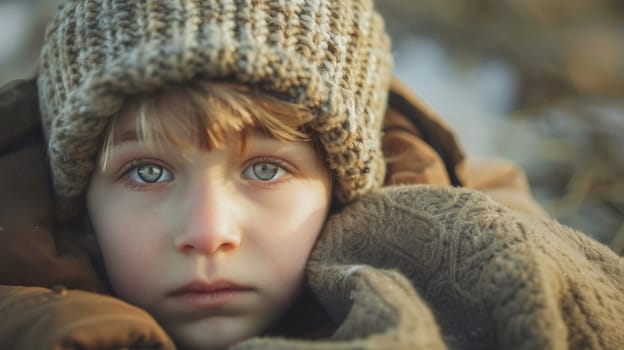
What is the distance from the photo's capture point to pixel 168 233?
98 cm

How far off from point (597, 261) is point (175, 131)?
66cm

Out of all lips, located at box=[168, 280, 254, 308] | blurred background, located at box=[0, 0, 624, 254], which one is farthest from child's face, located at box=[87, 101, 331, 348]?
blurred background, located at box=[0, 0, 624, 254]

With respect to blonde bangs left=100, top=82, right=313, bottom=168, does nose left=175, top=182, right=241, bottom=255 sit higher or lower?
lower

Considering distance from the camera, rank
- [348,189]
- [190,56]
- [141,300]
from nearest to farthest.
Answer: [190,56]
[141,300]
[348,189]

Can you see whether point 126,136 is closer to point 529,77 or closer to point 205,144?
point 205,144

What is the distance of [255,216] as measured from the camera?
3.34 feet

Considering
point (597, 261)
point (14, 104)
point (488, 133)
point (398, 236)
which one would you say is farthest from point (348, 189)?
point (488, 133)

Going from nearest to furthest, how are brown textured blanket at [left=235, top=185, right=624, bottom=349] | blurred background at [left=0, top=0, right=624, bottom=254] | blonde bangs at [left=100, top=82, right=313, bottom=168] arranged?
brown textured blanket at [left=235, top=185, right=624, bottom=349] < blonde bangs at [left=100, top=82, right=313, bottom=168] < blurred background at [left=0, top=0, right=624, bottom=254]

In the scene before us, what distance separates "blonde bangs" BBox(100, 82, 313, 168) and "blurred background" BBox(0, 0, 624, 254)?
0.54 m

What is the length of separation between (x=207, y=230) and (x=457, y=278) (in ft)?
1.16

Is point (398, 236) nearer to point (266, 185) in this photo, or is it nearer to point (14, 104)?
point (266, 185)

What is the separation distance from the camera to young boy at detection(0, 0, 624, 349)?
89 centimetres

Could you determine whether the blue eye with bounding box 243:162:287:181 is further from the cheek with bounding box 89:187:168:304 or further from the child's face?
the cheek with bounding box 89:187:168:304

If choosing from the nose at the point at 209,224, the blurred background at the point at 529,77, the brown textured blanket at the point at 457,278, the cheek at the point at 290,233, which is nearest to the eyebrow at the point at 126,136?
the nose at the point at 209,224
